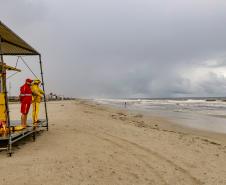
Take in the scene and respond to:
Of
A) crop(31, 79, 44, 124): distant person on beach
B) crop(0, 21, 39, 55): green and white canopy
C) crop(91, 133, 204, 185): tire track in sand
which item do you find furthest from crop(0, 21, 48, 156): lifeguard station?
crop(91, 133, 204, 185): tire track in sand

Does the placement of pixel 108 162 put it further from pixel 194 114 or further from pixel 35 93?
pixel 194 114

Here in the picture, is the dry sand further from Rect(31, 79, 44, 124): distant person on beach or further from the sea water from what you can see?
the sea water

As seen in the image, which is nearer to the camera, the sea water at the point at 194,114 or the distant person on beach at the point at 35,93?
the distant person on beach at the point at 35,93

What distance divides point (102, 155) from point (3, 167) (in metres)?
2.70

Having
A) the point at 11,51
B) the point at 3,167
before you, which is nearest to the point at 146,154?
the point at 3,167

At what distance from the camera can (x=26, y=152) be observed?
28.2 ft

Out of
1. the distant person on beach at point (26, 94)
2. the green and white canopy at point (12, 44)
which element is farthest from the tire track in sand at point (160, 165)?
the green and white canopy at point (12, 44)

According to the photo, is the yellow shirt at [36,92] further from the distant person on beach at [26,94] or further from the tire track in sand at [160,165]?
the tire track in sand at [160,165]

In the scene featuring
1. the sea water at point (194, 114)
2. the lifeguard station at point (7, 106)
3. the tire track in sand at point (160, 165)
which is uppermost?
the lifeguard station at point (7, 106)

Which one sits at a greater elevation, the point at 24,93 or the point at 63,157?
the point at 24,93

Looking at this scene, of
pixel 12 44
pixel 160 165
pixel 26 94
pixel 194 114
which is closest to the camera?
pixel 160 165

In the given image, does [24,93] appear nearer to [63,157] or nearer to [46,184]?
[63,157]

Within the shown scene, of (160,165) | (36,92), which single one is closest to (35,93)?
(36,92)

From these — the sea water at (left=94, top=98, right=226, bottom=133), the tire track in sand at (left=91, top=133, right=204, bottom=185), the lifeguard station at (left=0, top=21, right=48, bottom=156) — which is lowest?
the sea water at (left=94, top=98, right=226, bottom=133)
